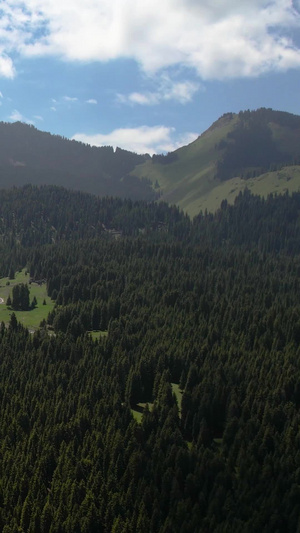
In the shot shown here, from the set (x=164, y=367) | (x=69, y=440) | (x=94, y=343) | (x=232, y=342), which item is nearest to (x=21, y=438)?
(x=69, y=440)

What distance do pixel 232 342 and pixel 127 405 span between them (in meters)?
52.0

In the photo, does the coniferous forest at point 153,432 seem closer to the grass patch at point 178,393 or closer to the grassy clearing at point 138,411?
the grassy clearing at point 138,411

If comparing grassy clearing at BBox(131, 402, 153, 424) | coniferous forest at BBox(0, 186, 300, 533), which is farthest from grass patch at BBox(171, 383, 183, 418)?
grassy clearing at BBox(131, 402, 153, 424)

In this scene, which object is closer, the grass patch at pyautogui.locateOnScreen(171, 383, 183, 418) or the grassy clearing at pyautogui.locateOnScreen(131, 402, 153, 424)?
→ the grassy clearing at pyautogui.locateOnScreen(131, 402, 153, 424)

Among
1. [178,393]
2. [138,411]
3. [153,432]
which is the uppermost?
[153,432]

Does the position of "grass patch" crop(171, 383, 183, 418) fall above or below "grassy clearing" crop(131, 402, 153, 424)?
above

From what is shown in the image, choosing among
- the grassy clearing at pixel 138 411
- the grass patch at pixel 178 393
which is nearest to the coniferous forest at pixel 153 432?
the grassy clearing at pixel 138 411

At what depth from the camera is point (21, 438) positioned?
368ft

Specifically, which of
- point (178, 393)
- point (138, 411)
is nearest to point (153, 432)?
point (138, 411)

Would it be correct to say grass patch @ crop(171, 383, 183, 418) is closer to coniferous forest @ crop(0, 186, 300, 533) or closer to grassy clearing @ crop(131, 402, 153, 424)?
coniferous forest @ crop(0, 186, 300, 533)

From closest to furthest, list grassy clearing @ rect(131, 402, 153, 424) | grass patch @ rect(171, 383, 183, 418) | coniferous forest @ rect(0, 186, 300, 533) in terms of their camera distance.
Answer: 1. coniferous forest @ rect(0, 186, 300, 533)
2. grassy clearing @ rect(131, 402, 153, 424)
3. grass patch @ rect(171, 383, 183, 418)

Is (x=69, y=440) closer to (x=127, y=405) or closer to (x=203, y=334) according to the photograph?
(x=127, y=405)

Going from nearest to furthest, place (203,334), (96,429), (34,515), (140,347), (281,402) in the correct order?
(34,515) → (96,429) → (281,402) → (140,347) → (203,334)

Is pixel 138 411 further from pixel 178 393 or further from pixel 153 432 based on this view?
pixel 153 432
